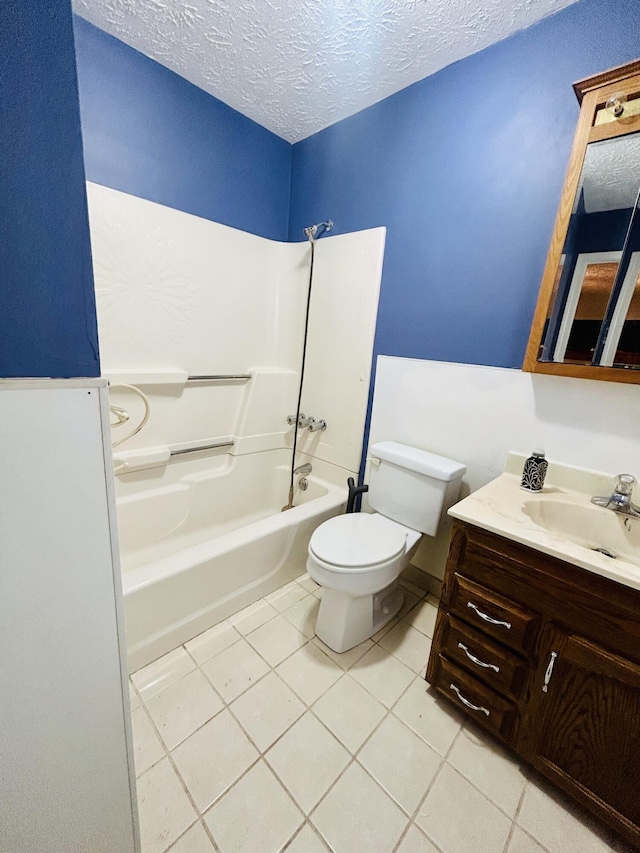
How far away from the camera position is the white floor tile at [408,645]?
1390mm

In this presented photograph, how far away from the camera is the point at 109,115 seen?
56.4 inches

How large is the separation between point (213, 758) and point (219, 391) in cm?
162

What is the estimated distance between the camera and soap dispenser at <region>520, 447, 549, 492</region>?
1.22 m

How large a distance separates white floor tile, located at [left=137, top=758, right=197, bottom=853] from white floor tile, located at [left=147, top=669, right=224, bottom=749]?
79 millimetres

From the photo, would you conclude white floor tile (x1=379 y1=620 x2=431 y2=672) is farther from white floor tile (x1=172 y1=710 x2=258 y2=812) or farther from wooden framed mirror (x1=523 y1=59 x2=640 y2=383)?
wooden framed mirror (x1=523 y1=59 x2=640 y2=383)

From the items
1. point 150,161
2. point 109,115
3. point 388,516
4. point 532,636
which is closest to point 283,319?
point 150,161

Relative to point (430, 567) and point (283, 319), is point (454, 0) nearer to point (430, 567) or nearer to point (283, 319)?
point (283, 319)

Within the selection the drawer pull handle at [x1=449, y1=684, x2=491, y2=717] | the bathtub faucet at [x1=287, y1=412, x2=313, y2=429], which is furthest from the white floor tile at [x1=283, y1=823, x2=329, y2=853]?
the bathtub faucet at [x1=287, y1=412, x2=313, y2=429]

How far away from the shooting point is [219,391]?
2027mm

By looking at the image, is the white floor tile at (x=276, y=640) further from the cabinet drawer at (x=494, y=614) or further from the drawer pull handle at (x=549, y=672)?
the drawer pull handle at (x=549, y=672)

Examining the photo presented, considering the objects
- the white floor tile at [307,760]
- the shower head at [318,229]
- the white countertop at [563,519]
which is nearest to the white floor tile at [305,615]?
the white floor tile at [307,760]

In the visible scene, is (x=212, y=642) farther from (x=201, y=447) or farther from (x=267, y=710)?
(x=201, y=447)

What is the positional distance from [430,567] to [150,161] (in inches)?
96.2

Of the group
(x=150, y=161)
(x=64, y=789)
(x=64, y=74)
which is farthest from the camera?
(x=150, y=161)
